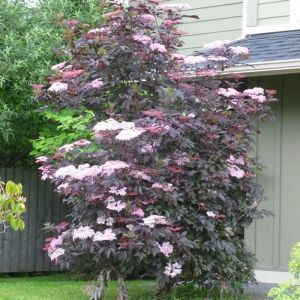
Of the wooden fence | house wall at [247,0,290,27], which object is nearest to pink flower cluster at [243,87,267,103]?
house wall at [247,0,290,27]

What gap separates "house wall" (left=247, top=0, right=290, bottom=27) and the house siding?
1047 millimetres

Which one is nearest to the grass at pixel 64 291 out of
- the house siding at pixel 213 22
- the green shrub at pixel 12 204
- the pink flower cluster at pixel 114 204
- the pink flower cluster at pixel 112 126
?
the pink flower cluster at pixel 114 204

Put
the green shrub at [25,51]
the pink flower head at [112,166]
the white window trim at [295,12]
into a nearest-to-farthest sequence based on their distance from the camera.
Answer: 1. the pink flower head at [112,166]
2. the white window trim at [295,12]
3. the green shrub at [25,51]

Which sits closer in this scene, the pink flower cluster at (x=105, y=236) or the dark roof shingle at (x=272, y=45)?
the pink flower cluster at (x=105, y=236)

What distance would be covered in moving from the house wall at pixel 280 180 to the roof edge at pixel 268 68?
488 mm

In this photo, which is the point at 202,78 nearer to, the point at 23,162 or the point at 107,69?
the point at 107,69

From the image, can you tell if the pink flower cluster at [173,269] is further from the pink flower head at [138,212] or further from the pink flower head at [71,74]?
the pink flower head at [71,74]

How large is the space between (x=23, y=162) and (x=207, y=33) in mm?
3525

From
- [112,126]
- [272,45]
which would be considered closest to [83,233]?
[112,126]

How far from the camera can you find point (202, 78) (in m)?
6.84

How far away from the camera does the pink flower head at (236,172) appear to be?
21.5 feet

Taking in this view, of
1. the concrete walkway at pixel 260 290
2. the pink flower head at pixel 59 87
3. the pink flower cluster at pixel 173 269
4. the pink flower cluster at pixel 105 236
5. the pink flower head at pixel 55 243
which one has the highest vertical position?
the pink flower head at pixel 59 87

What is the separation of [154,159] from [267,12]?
10.8 feet

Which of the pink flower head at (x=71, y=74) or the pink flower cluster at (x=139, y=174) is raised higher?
the pink flower head at (x=71, y=74)
